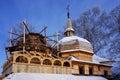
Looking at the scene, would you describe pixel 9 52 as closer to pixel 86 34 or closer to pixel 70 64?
pixel 70 64

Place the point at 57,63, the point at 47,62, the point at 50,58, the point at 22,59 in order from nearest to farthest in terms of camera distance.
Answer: the point at 22,59 < the point at 50,58 < the point at 47,62 < the point at 57,63

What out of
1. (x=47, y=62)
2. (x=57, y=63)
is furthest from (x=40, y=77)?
(x=57, y=63)

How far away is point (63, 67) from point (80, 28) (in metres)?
14.9

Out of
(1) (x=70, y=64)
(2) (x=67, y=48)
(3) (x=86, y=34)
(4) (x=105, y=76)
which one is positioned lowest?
(4) (x=105, y=76)

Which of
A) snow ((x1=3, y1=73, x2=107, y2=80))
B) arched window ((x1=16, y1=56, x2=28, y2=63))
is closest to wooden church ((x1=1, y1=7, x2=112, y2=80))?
arched window ((x1=16, y1=56, x2=28, y2=63))

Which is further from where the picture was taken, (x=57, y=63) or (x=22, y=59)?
(x=57, y=63)

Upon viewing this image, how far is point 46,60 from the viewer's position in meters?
22.0

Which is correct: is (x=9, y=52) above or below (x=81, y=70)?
above

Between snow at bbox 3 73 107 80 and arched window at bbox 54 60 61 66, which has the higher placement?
arched window at bbox 54 60 61 66

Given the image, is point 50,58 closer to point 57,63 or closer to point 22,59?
point 57,63

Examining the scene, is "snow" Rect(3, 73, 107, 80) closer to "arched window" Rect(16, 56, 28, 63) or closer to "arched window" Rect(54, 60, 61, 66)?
"arched window" Rect(54, 60, 61, 66)

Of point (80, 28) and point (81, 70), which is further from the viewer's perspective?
point (80, 28)

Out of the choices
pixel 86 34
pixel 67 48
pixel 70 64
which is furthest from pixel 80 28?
pixel 70 64

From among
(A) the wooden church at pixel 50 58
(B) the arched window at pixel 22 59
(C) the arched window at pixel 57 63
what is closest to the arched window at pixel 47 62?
(A) the wooden church at pixel 50 58
